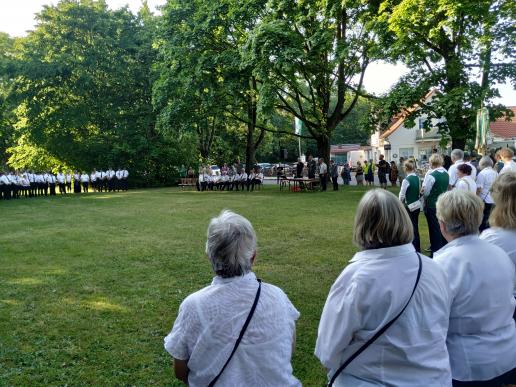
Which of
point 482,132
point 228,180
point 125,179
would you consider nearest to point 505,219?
point 482,132

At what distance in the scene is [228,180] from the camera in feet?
95.2

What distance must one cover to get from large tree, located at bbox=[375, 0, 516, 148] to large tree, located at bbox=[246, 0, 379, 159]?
1823mm

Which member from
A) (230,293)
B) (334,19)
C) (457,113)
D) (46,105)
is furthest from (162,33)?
(230,293)

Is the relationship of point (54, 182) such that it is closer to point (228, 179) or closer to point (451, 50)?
point (228, 179)

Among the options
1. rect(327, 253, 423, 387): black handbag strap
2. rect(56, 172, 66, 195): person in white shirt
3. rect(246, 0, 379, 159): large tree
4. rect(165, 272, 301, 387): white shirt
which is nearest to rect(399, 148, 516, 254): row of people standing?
rect(327, 253, 423, 387): black handbag strap

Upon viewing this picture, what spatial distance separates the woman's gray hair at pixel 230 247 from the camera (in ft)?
7.65

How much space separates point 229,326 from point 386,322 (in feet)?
2.50

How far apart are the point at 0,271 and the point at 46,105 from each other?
92.6 ft

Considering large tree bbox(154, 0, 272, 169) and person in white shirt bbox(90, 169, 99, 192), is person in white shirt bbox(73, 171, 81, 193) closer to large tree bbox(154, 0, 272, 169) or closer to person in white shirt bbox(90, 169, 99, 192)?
person in white shirt bbox(90, 169, 99, 192)

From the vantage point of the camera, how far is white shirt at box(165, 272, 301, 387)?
2.32 meters

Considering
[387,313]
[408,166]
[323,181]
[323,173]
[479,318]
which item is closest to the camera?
[387,313]

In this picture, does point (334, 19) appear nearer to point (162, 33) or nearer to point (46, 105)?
point (162, 33)

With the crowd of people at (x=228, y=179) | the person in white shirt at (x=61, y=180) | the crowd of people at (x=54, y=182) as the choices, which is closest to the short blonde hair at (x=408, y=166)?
the crowd of people at (x=228, y=179)

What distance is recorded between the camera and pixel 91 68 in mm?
33156
